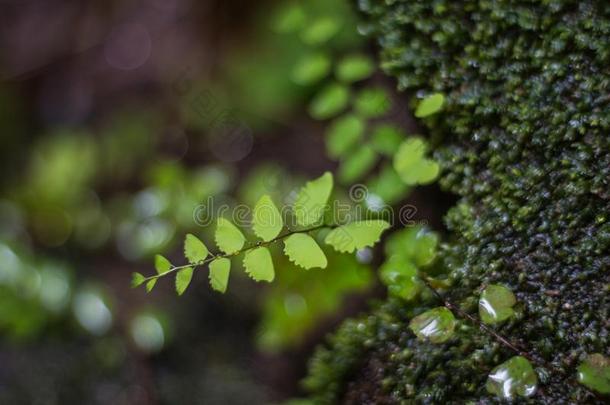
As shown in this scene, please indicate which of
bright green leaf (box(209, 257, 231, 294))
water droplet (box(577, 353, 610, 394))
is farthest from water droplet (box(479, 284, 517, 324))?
bright green leaf (box(209, 257, 231, 294))

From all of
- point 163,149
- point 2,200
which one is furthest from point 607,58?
point 2,200

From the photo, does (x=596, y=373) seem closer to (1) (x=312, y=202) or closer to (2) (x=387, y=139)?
(1) (x=312, y=202)

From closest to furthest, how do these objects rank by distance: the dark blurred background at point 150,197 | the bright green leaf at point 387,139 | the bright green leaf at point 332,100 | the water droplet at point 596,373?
the water droplet at point 596,373
the bright green leaf at point 387,139
the bright green leaf at point 332,100
the dark blurred background at point 150,197

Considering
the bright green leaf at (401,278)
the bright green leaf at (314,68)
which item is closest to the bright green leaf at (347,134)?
the bright green leaf at (314,68)

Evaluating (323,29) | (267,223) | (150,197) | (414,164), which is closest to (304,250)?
(267,223)

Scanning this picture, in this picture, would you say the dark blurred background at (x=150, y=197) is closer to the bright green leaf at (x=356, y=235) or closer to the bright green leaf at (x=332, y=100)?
the bright green leaf at (x=332, y=100)
